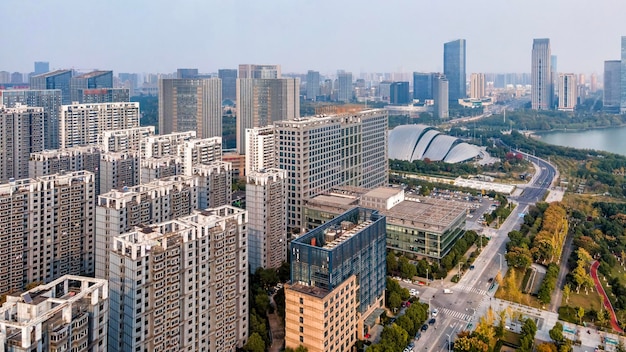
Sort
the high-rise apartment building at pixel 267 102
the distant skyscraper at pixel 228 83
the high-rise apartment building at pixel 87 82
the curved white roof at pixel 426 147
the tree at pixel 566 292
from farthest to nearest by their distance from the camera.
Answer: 1. the distant skyscraper at pixel 228 83
2. the high-rise apartment building at pixel 87 82
3. the curved white roof at pixel 426 147
4. the high-rise apartment building at pixel 267 102
5. the tree at pixel 566 292

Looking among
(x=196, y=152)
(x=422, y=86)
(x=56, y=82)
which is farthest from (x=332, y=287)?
(x=422, y=86)

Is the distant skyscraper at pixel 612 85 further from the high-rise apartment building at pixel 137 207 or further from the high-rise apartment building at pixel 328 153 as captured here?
the high-rise apartment building at pixel 137 207

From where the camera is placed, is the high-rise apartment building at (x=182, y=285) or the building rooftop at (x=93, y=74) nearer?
the high-rise apartment building at (x=182, y=285)

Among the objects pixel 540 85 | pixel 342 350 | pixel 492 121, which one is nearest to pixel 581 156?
pixel 492 121

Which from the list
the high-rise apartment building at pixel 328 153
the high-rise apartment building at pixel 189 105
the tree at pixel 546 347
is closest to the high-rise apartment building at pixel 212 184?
the high-rise apartment building at pixel 328 153

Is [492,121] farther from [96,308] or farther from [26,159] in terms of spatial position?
[96,308]
